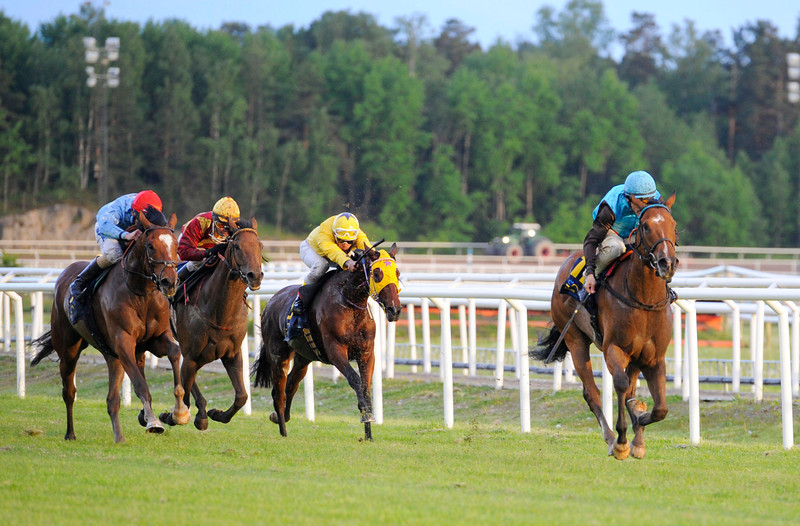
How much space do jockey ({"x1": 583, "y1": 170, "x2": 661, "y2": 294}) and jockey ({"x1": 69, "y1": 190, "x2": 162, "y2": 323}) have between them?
3.28 metres

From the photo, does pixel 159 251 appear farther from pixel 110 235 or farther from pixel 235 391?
A: pixel 235 391

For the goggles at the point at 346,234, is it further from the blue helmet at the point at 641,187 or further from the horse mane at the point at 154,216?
the blue helmet at the point at 641,187

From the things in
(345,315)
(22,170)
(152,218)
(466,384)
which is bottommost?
(466,384)

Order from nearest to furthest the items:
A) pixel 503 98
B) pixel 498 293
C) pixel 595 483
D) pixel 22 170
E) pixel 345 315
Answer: pixel 595 483 < pixel 345 315 < pixel 498 293 < pixel 22 170 < pixel 503 98

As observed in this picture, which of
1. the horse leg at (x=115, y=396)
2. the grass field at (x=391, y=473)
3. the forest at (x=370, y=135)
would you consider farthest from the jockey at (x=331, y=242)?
the forest at (x=370, y=135)

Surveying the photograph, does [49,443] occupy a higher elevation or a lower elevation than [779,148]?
lower

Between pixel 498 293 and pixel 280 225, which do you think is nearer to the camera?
pixel 498 293

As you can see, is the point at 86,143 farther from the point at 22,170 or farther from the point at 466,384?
the point at 466,384

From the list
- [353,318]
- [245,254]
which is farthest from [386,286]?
[245,254]

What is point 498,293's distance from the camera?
9055 mm

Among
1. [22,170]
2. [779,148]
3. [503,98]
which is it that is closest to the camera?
[22,170]

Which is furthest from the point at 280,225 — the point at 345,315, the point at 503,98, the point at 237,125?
the point at 345,315

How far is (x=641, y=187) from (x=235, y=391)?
11.3 feet

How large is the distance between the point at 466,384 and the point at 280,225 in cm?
4068
